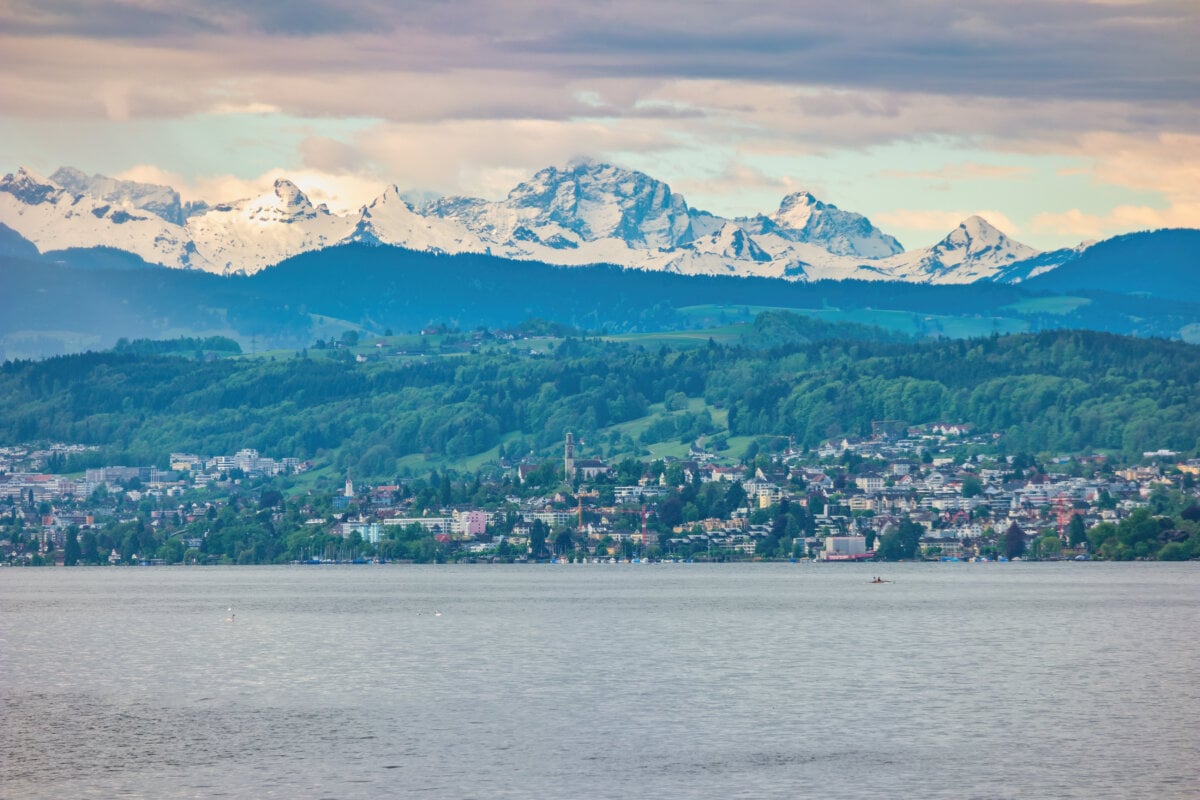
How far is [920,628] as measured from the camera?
118312 mm

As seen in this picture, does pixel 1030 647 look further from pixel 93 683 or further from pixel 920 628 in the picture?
pixel 93 683

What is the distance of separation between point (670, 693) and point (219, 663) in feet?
86.9

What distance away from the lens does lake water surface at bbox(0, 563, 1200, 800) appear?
62.8 m

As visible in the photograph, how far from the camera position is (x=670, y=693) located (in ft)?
276

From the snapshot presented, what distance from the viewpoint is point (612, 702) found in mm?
81250

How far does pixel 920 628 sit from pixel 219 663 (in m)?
40.1

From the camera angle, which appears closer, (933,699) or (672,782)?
(672,782)

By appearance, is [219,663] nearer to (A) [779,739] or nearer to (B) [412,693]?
(B) [412,693]

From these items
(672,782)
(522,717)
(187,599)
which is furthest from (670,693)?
(187,599)

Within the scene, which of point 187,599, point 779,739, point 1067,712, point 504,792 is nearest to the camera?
point 504,792

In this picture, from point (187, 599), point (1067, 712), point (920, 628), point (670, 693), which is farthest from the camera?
point (187, 599)

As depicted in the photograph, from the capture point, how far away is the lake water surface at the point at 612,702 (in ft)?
206

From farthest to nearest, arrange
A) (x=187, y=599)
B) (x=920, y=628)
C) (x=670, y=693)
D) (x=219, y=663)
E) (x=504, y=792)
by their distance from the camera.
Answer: (x=187, y=599)
(x=920, y=628)
(x=219, y=663)
(x=670, y=693)
(x=504, y=792)

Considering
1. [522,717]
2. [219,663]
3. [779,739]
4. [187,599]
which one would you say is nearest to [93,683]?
[219,663]
